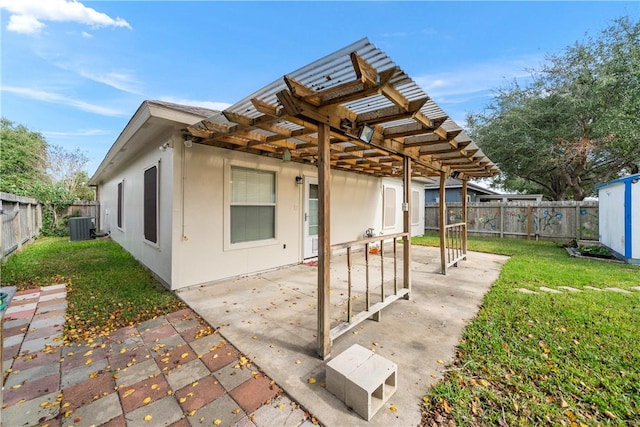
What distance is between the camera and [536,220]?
9.91 meters

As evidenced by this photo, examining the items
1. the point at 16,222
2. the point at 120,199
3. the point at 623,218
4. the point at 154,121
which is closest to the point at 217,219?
the point at 154,121

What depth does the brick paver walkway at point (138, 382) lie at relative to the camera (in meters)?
1.70

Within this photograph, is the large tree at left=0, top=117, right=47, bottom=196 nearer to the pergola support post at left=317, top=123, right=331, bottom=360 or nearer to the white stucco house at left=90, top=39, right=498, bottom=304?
the white stucco house at left=90, top=39, right=498, bottom=304

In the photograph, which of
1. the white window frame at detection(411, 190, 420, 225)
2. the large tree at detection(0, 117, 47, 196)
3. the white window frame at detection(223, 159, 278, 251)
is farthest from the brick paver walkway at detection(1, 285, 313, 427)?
the large tree at detection(0, 117, 47, 196)

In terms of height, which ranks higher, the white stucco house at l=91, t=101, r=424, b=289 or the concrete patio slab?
the white stucco house at l=91, t=101, r=424, b=289

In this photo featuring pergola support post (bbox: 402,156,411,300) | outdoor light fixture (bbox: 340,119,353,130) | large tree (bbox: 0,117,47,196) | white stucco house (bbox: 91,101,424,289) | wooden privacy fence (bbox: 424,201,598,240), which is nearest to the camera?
outdoor light fixture (bbox: 340,119,353,130)

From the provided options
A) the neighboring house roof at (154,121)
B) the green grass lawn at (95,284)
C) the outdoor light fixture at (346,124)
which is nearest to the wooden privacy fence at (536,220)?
the outdoor light fixture at (346,124)

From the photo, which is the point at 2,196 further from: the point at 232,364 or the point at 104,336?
the point at 232,364

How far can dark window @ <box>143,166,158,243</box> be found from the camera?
461 cm

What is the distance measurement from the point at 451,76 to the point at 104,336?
34.3 ft

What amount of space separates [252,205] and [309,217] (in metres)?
1.70

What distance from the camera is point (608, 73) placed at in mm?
8703

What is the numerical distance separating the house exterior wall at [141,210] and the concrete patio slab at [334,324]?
91 centimetres

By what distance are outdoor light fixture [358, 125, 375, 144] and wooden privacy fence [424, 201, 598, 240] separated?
10365mm
